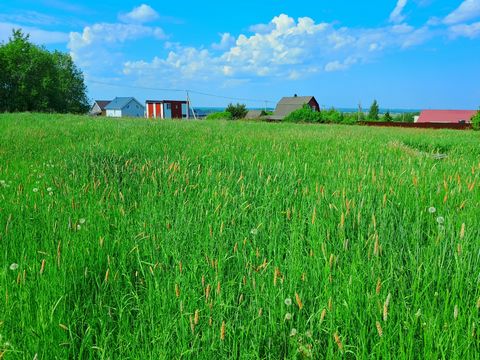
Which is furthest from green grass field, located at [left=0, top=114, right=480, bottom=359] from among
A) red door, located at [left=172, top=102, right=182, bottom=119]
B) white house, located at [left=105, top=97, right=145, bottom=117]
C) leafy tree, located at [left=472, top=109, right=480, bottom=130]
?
white house, located at [left=105, top=97, right=145, bottom=117]

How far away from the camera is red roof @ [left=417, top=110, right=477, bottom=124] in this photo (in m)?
94.8

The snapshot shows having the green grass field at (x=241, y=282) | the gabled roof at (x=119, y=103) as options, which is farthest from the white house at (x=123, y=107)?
the green grass field at (x=241, y=282)

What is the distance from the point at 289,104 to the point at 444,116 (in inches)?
1642

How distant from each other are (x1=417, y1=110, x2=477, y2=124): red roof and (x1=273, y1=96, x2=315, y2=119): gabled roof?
31.9 metres

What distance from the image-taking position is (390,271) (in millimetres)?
2053

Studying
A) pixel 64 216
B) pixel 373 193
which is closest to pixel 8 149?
pixel 64 216

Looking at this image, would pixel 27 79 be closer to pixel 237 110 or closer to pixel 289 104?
pixel 237 110

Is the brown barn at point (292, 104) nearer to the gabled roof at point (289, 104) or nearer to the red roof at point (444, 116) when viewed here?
the gabled roof at point (289, 104)

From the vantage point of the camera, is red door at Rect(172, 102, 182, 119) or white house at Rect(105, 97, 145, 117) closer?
red door at Rect(172, 102, 182, 119)

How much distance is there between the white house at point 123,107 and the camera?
4446 inches

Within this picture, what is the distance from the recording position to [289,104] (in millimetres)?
95500

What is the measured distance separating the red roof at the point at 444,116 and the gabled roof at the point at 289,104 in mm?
31940

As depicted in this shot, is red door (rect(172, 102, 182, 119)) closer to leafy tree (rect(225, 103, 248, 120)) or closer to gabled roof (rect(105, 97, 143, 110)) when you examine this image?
gabled roof (rect(105, 97, 143, 110))

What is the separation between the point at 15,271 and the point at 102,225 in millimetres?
730
